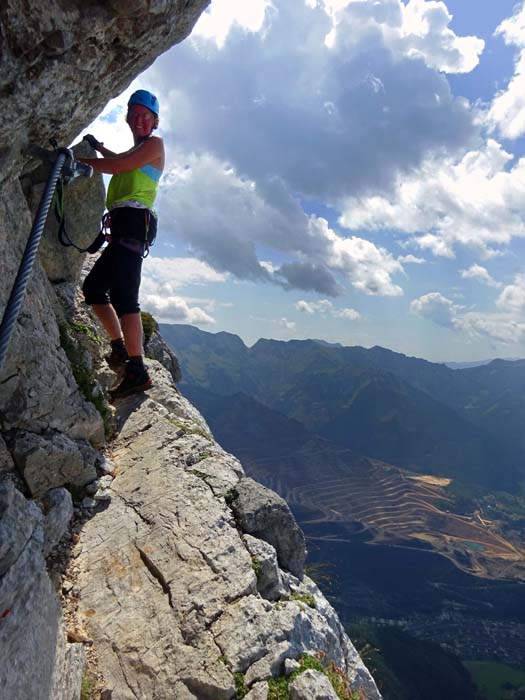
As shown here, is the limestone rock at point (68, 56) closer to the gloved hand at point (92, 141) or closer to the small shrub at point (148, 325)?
the gloved hand at point (92, 141)

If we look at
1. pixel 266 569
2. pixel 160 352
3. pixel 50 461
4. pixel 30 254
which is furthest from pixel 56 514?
pixel 160 352

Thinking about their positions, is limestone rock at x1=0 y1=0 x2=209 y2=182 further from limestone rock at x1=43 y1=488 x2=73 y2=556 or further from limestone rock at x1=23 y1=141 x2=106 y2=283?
limestone rock at x1=23 y1=141 x2=106 y2=283

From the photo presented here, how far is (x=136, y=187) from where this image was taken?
9695mm

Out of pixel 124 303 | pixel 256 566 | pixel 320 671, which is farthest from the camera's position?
pixel 124 303

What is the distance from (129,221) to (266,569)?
25.2 ft

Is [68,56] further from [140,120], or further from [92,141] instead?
[140,120]

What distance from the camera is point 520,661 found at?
17512 cm

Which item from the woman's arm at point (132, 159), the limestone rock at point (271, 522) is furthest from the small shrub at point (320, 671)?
the woman's arm at point (132, 159)

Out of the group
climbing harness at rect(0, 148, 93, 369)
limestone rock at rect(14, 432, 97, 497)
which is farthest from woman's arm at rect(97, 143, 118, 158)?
limestone rock at rect(14, 432, 97, 497)

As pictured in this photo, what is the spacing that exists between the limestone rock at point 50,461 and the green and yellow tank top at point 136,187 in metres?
5.16

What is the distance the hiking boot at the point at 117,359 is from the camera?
501 inches

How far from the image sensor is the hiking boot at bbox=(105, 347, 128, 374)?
12.7 m

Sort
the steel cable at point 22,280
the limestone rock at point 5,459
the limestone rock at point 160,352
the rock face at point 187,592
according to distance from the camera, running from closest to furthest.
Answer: the steel cable at point 22,280, the rock face at point 187,592, the limestone rock at point 5,459, the limestone rock at point 160,352

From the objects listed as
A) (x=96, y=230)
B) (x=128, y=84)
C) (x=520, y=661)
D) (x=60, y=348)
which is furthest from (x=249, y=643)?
(x=520, y=661)
